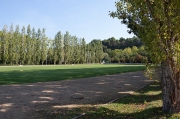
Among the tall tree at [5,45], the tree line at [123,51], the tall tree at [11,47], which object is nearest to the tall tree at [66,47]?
the tall tree at [11,47]

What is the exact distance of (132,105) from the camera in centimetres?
906

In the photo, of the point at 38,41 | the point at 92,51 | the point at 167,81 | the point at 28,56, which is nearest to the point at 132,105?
the point at 167,81

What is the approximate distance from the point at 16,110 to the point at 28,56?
6332 centimetres

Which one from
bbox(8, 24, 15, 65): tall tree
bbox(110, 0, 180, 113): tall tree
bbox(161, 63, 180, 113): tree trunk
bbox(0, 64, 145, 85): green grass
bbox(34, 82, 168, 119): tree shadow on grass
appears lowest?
bbox(34, 82, 168, 119): tree shadow on grass

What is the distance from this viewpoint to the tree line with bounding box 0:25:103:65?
217 feet

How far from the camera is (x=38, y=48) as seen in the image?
7338 centimetres

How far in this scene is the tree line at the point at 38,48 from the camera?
66.1m

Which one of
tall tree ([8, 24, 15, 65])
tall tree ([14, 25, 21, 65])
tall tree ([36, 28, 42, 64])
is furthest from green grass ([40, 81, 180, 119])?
tall tree ([36, 28, 42, 64])

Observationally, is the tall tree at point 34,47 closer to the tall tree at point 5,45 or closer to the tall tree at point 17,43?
the tall tree at point 17,43

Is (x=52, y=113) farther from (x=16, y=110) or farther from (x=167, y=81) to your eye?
(x=167, y=81)

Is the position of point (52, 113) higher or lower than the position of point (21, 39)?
lower

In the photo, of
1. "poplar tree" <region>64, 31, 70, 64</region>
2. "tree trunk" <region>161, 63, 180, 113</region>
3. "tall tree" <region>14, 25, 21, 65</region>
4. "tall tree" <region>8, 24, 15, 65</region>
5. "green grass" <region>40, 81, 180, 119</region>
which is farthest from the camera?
"poplar tree" <region>64, 31, 70, 64</region>

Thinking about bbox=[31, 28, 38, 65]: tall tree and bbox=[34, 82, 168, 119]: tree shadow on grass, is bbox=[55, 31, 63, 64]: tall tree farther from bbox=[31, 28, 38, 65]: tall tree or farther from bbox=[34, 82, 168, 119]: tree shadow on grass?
bbox=[34, 82, 168, 119]: tree shadow on grass

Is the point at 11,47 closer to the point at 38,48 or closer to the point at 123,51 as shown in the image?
the point at 38,48
